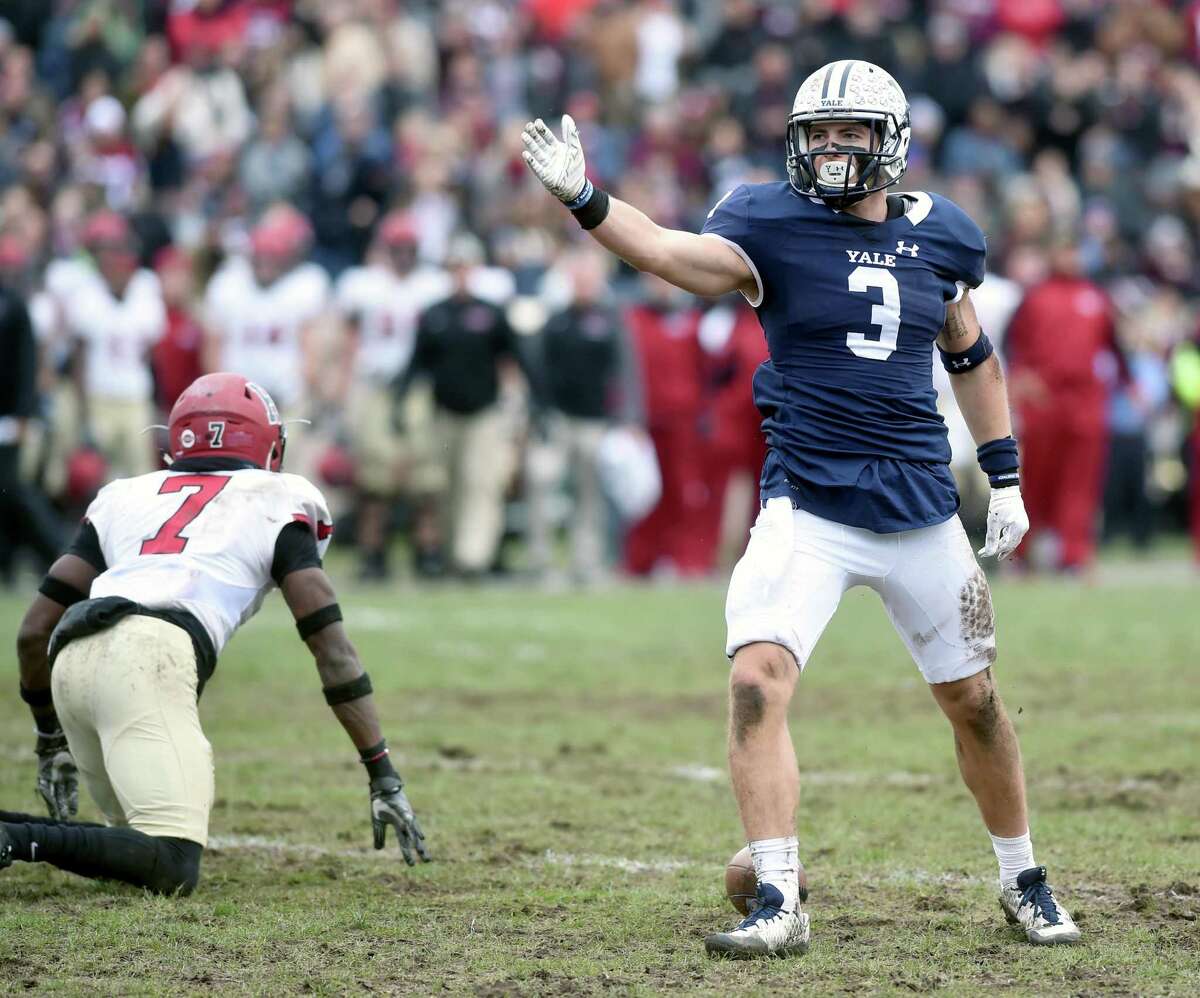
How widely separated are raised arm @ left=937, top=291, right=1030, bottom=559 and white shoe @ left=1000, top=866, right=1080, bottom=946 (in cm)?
85

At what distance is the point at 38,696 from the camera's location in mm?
5777

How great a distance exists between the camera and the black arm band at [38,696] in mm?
5766

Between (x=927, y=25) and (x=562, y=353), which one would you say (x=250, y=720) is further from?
(x=927, y=25)

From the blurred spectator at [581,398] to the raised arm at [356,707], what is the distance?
8.72 meters

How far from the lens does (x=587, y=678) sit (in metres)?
9.58

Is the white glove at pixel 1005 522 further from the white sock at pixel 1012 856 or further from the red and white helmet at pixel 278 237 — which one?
the red and white helmet at pixel 278 237

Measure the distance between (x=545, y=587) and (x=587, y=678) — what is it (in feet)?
14.0

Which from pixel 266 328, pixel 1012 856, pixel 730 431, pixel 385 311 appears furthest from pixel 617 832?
pixel 730 431

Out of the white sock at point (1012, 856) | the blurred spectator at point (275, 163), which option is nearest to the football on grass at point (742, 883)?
the white sock at point (1012, 856)

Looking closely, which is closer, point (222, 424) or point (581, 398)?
point (222, 424)

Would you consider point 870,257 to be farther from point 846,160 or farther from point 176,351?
point 176,351

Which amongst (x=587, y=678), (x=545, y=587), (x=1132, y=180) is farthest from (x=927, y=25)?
(x=587, y=678)

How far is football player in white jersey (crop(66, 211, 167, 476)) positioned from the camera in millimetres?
13656

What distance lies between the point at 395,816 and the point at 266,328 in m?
9.23
